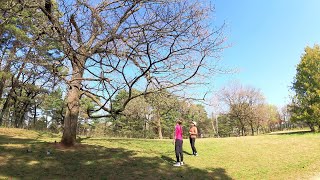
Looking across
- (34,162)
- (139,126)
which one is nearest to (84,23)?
(34,162)

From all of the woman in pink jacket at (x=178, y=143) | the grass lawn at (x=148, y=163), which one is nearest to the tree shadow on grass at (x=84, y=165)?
the grass lawn at (x=148, y=163)

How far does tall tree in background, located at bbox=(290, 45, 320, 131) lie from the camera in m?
23.9

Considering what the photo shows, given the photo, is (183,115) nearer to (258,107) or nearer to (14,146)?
(14,146)

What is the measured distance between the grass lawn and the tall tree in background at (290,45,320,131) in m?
10.1

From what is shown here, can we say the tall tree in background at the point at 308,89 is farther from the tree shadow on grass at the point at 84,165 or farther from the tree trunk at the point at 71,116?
the tree trunk at the point at 71,116

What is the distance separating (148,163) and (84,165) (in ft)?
8.65

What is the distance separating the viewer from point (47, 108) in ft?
181

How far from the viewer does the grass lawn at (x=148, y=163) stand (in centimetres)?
930

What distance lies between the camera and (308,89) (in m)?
24.4

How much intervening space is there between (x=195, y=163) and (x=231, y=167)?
1.53 meters

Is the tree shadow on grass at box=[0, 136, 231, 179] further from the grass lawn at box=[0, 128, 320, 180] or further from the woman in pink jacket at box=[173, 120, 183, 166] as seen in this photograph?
the woman in pink jacket at box=[173, 120, 183, 166]

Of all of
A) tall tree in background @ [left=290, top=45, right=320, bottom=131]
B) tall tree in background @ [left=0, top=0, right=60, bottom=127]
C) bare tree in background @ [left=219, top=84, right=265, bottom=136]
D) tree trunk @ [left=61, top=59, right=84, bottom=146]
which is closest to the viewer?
tall tree in background @ [left=0, top=0, right=60, bottom=127]

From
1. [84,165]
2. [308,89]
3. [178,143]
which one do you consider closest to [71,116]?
[84,165]

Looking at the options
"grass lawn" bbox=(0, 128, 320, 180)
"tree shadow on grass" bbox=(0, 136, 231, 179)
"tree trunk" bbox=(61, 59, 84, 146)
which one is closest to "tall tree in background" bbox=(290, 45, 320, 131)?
"grass lawn" bbox=(0, 128, 320, 180)
